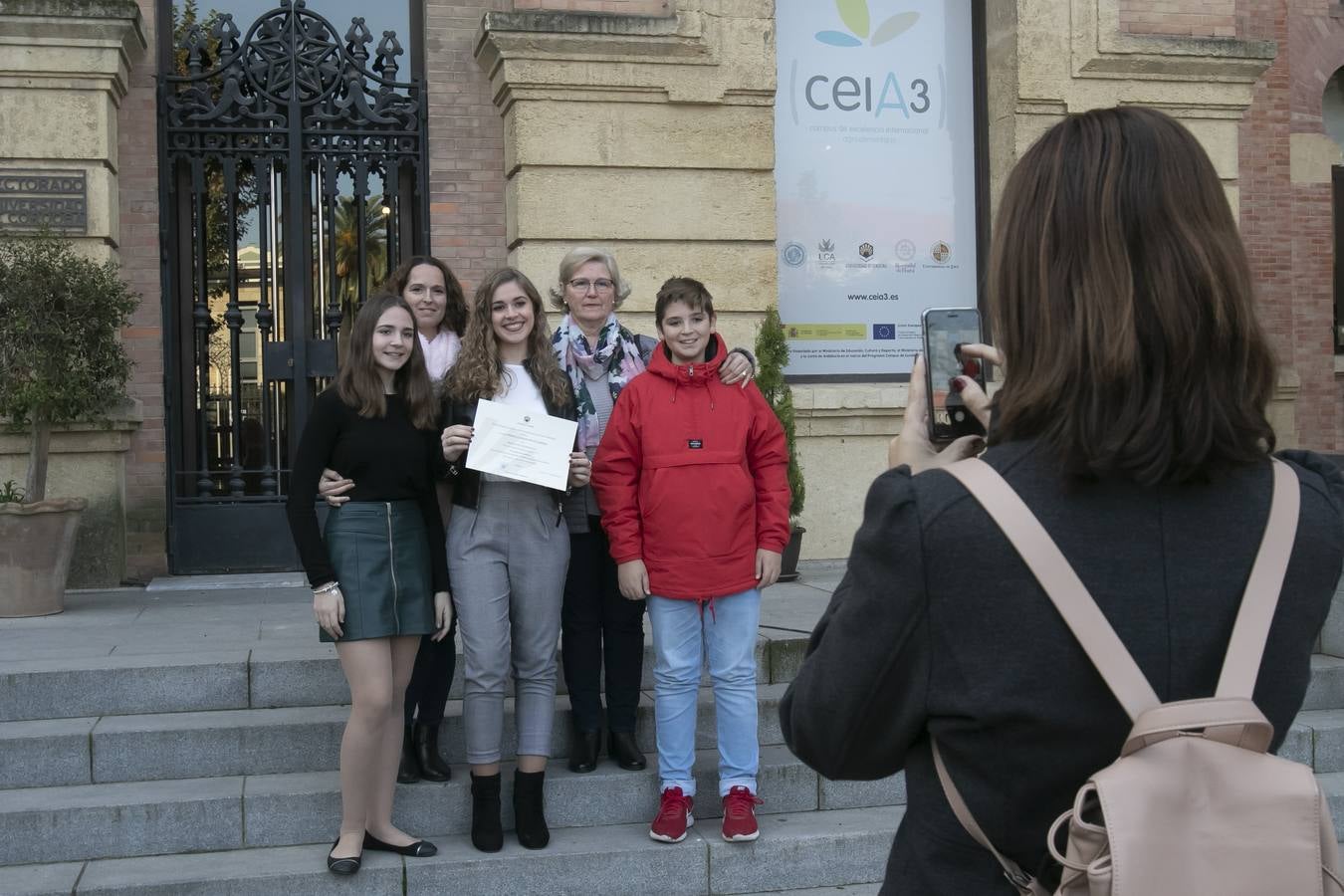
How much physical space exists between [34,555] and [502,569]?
12.1 feet

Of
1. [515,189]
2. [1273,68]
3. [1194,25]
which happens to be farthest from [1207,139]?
[515,189]

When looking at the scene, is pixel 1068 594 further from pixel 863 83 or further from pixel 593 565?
pixel 863 83

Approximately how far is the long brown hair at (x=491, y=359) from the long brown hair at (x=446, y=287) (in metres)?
0.54

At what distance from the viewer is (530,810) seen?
5.10 m

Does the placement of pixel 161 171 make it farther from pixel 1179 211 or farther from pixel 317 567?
pixel 1179 211

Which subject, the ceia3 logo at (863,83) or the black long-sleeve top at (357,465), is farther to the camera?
the ceia3 logo at (863,83)

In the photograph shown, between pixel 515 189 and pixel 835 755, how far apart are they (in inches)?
295

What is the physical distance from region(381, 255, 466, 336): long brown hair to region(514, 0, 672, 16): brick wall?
11.7 ft

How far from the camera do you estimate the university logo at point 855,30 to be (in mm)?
9891

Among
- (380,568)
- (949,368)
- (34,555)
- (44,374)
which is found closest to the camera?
(949,368)

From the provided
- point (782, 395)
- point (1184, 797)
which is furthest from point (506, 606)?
point (782, 395)

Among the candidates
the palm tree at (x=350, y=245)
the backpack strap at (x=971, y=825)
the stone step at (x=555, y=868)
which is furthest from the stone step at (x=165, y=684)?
the backpack strap at (x=971, y=825)

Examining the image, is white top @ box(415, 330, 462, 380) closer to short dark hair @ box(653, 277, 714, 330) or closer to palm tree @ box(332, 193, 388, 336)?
short dark hair @ box(653, 277, 714, 330)

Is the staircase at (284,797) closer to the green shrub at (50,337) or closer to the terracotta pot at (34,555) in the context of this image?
the terracotta pot at (34,555)
